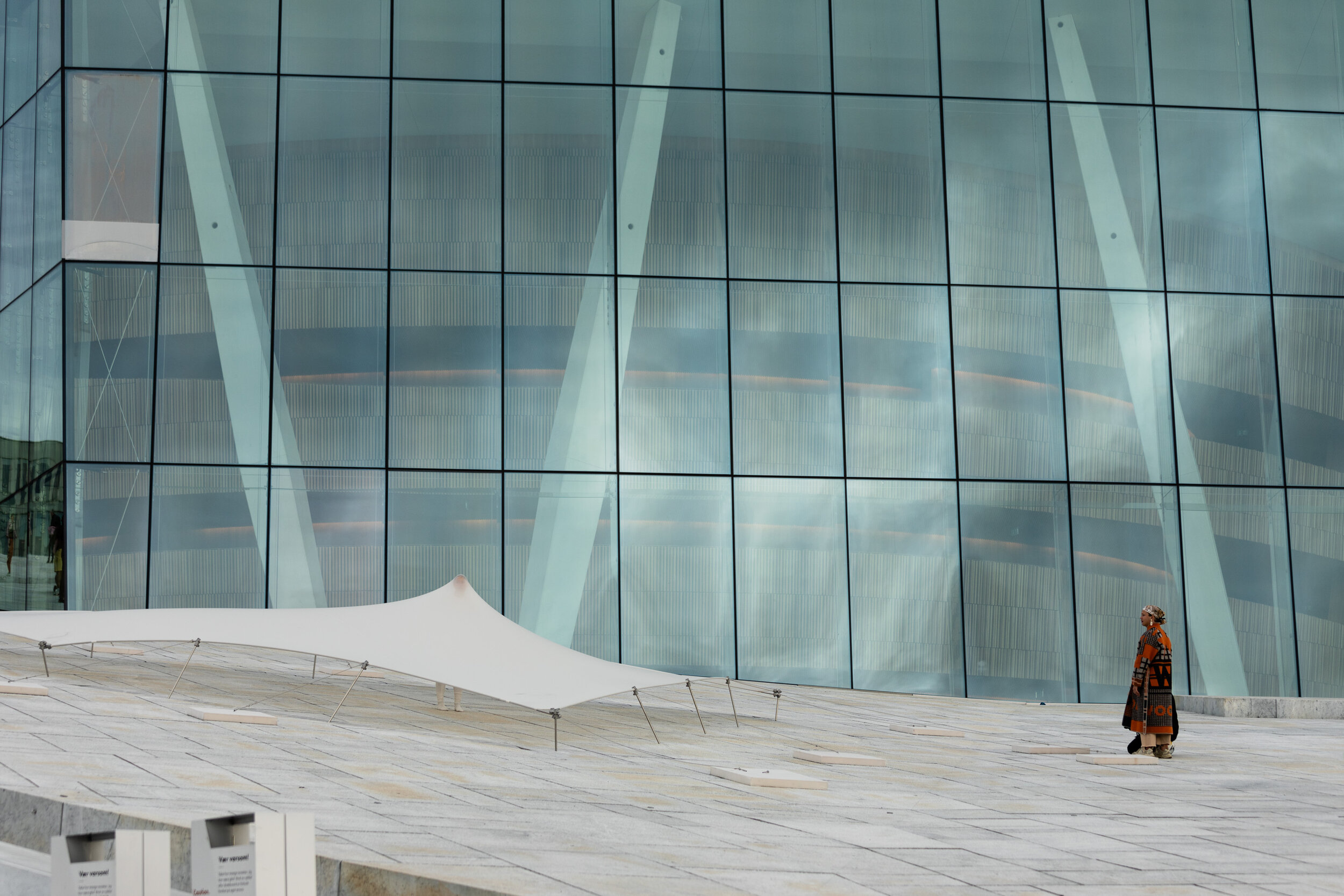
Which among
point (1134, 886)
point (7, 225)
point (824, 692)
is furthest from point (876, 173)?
point (1134, 886)

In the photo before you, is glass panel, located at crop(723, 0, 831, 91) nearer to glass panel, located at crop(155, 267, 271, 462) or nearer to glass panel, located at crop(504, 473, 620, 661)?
glass panel, located at crop(504, 473, 620, 661)

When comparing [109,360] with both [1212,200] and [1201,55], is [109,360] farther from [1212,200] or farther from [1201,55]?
[1201,55]

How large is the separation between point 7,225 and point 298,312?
6.39 meters

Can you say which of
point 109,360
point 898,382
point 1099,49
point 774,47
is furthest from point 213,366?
point 1099,49

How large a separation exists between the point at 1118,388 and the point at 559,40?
1289 cm

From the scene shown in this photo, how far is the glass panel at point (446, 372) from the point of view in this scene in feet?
76.9

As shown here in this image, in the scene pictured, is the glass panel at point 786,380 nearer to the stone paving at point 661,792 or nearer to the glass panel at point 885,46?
the glass panel at point 885,46

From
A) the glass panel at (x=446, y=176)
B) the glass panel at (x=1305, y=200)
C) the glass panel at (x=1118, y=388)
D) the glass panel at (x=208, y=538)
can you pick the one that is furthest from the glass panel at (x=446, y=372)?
the glass panel at (x=1305, y=200)

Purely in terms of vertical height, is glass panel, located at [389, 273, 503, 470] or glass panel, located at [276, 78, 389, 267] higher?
glass panel, located at [276, 78, 389, 267]

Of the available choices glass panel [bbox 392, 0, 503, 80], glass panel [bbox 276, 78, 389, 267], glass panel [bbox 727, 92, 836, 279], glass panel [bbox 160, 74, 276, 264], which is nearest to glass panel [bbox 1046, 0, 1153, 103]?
glass panel [bbox 727, 92, 836, 279]

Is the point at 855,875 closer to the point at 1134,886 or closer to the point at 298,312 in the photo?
the point at 1134,886

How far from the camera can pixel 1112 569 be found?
2452 cm

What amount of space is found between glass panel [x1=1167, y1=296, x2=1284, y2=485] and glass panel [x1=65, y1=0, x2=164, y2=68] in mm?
20314

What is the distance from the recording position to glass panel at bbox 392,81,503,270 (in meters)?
24.1
